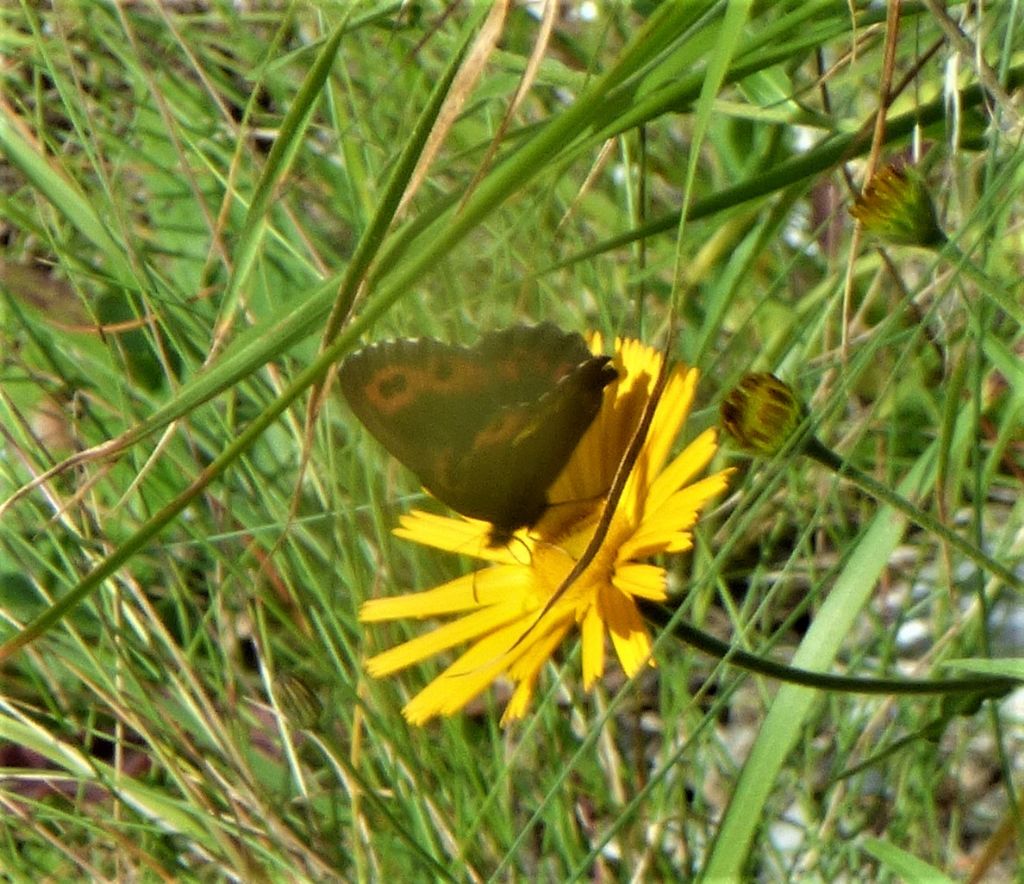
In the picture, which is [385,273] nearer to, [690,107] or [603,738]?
[690,107]

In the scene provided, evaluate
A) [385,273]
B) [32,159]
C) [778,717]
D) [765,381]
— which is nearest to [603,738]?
[778,717]

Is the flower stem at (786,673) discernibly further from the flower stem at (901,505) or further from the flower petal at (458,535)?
the flower petal at (458,535)

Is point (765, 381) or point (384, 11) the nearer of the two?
point (765, 381)

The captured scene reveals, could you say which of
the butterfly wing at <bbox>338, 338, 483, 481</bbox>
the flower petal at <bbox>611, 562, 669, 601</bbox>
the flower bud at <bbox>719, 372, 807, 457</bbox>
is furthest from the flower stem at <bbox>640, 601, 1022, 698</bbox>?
the butterfly wing at <bbox>338, 338, 483, 481</bbox>

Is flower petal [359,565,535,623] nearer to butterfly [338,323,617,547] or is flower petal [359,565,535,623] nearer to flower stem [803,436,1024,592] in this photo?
butterfly [338,323,617,547]

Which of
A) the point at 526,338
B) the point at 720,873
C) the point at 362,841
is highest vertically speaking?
the point at 526,338

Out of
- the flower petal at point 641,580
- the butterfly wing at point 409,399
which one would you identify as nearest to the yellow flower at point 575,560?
the flower petal at point 641,580
